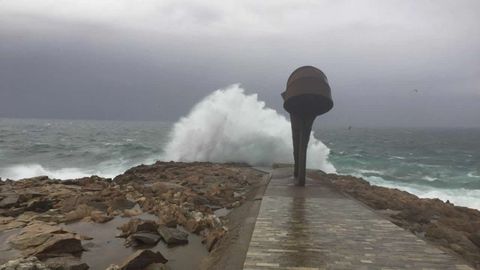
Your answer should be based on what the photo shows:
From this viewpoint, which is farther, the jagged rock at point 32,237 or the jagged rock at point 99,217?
the jagged rock at point 99,217

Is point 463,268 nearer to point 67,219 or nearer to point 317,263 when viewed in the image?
point 317,263

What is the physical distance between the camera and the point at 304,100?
10539 mm

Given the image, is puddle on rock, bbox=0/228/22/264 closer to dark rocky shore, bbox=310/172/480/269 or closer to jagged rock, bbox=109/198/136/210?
jagged rock, bbox=109/198/136/210

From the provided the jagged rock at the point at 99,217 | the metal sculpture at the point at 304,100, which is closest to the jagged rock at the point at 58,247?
the jagged rock at the point at 99,217

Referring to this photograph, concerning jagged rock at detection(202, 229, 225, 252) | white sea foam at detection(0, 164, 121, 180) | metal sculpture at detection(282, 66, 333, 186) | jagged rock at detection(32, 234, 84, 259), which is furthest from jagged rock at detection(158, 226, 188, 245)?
white sea foam at detection(0, 164, 121, 180)

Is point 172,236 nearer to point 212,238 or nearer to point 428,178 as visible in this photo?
point 212,238

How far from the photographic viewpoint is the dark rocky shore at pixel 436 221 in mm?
6762

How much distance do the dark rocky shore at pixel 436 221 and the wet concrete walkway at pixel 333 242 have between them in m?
0.85

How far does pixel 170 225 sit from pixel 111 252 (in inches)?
57.1

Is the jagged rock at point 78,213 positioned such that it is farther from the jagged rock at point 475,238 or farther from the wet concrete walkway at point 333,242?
the jagged rock at point 475,238

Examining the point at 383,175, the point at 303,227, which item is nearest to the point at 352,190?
the point at 303,227

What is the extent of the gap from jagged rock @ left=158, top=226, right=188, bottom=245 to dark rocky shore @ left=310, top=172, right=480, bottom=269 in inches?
154

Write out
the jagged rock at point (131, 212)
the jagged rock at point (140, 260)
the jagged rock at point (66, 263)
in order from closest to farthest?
the jagged rock at point (66, 263)
the jagged rock at point (140, 260)
the jagged rock at point (131, 212)

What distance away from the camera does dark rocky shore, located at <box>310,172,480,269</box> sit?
6.76m
